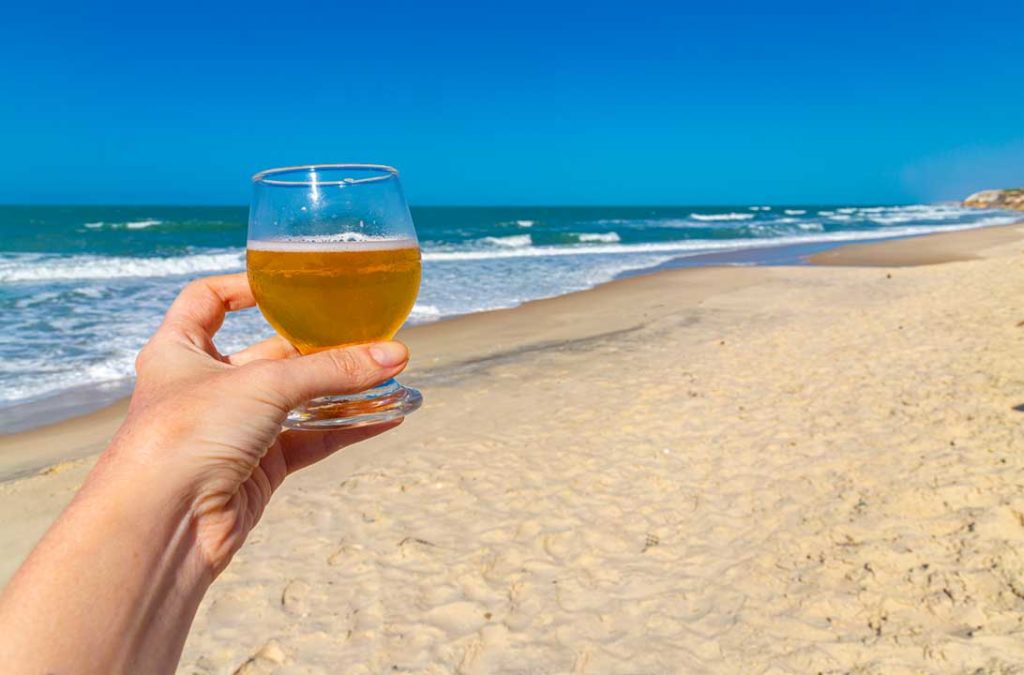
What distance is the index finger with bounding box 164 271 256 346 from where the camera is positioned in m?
1.66

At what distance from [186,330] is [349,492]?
2.81 metres

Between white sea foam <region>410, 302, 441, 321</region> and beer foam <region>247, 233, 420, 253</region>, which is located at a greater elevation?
beer foam <region>247, 233, 420, 253</region>

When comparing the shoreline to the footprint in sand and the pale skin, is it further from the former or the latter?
the pale skin

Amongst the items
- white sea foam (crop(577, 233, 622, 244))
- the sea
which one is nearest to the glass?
the sea

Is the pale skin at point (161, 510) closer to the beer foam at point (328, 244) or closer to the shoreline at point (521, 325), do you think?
the beer foam at point (328, 244)

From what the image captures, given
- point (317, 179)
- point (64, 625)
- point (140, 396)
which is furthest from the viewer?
point (317, 179)

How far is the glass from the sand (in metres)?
1.74

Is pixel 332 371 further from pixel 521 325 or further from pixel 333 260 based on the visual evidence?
pixel 521 325

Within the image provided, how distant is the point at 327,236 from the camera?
142cm

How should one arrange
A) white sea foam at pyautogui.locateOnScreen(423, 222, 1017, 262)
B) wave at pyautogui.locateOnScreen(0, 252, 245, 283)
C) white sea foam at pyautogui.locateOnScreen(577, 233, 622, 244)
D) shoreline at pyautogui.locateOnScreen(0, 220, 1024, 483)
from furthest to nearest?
white sea foam at pyautogui.locateOnScreen(577, 233, 622, 244) < white sea foam at pyautogui.locateOnScreen(423, 222, 1017, 262) < wave at pyautogui.locateOnScreen(0, 252, 245, 283) < shoreline at pyautogui.locateOnScreen(0, 220, 1024, 483)

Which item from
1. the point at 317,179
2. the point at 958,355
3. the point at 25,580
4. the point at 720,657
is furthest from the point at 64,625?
the point at 958,355

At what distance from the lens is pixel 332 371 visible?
4.49 feet

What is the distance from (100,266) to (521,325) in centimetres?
1399

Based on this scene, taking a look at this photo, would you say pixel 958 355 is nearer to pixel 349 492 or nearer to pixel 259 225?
pixel 349 492
